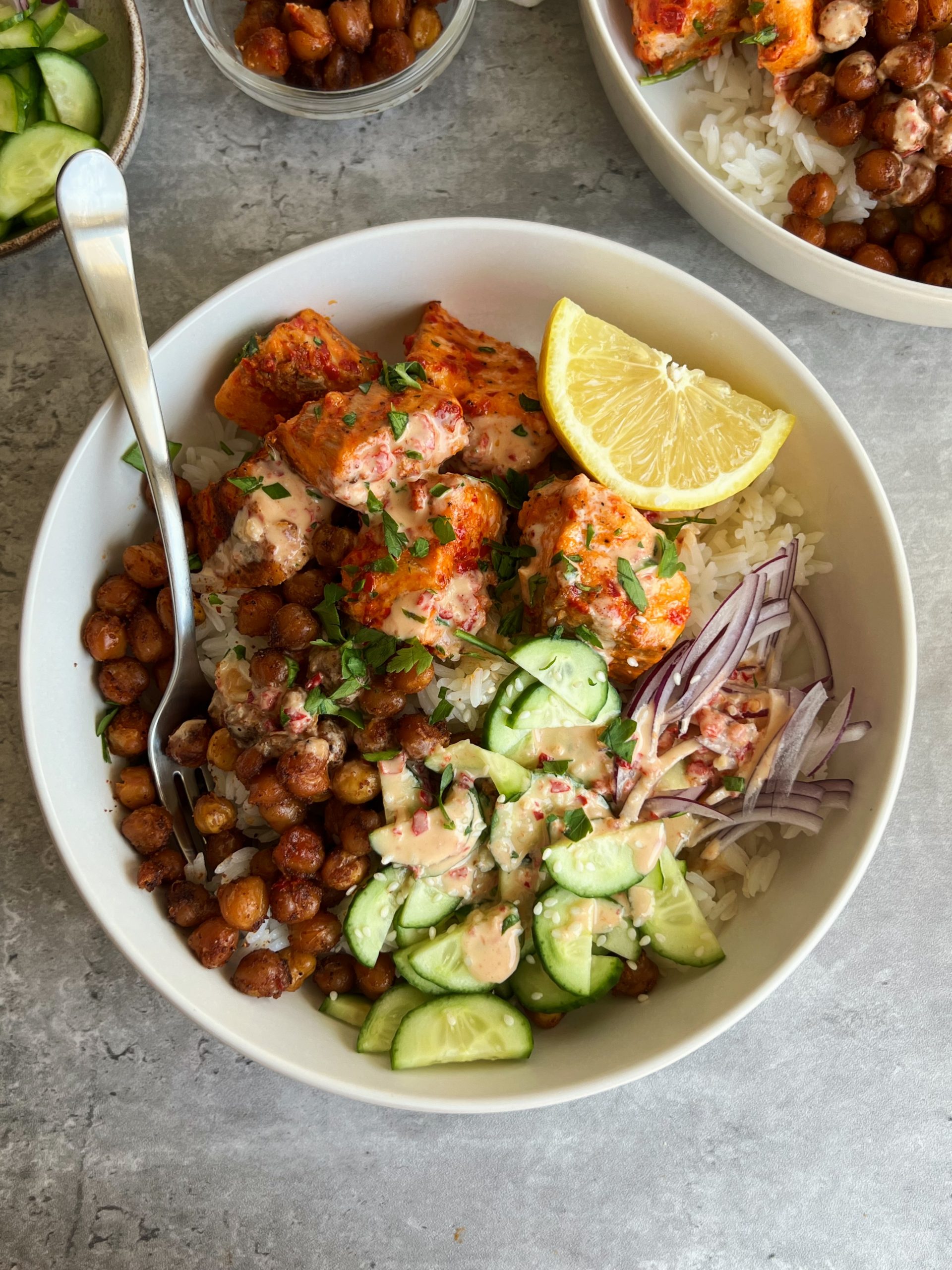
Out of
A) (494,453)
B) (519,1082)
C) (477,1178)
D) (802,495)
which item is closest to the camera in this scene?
(519,1082)

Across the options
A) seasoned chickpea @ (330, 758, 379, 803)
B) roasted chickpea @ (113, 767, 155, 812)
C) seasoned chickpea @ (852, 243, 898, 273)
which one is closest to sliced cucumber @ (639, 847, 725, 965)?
seasoned chickpea @ (330, 758, 379, 803)

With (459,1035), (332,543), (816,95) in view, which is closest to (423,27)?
(816,95)

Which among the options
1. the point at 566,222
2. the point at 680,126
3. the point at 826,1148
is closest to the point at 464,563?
the point at 566,222

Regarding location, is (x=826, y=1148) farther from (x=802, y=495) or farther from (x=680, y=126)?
(x=680, y=126)

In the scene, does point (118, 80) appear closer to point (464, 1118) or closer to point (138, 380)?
point (138, 380)

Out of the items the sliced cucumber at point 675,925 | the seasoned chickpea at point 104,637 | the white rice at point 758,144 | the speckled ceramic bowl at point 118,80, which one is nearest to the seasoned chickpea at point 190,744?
the seasoned chickpea at point 104,637

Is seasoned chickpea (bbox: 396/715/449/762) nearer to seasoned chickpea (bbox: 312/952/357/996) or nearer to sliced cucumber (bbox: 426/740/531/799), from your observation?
sliced cucumber (bbox: 426/740/531/799)

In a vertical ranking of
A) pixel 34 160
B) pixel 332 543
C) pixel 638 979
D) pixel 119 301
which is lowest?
pixel 638 979
